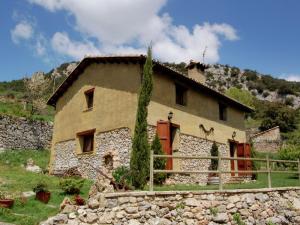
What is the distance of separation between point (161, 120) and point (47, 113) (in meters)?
22.5

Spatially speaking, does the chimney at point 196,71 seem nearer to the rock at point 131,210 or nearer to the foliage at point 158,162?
the foliage at point 158,162

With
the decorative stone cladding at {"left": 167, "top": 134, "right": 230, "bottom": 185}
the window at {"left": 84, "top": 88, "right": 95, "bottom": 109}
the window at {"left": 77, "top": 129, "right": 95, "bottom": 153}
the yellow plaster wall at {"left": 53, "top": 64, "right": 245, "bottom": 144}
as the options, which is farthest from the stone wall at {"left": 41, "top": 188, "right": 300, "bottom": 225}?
the window at {"left": 84, "top": 88, "right": 95, "bottom": 109}

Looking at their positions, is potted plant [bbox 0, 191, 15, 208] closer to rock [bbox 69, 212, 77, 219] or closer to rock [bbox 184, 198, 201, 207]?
rock [bbox 69, 212, 77, 219]

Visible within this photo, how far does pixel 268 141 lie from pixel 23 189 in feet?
102

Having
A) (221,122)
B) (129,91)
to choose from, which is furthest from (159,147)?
(221,122)

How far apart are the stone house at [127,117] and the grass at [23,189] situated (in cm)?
214

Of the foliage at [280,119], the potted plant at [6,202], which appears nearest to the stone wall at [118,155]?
the potted plant at [6,202]

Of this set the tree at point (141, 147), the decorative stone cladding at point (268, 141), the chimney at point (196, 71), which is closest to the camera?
the tree at point (141, 147)

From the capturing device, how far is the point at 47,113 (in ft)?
121

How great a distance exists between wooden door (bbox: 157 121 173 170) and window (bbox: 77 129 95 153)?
4309 mm

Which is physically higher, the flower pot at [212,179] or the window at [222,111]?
the window at [222,111]

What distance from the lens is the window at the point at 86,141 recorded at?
1980 cm

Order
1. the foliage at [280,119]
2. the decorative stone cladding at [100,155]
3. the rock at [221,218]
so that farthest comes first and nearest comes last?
the foliage at [280,119] < the decorative stone cladding at [100,155] < the rock at [221,218]

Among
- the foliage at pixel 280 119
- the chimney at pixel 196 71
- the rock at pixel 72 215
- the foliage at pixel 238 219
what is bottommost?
the foliage at pixel 238 219
